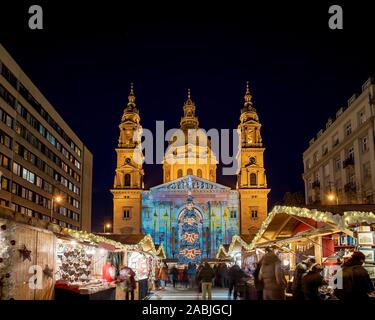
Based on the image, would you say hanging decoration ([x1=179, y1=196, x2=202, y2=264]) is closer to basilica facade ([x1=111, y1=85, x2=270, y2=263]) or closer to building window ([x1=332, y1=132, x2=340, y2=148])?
basilica facade ([x1=111, y1=85, x2=270, y2=263])

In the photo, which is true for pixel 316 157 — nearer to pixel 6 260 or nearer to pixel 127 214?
pixel 127 214

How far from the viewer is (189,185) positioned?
78.1 m

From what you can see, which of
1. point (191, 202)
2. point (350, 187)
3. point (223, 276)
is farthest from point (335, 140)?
point (191, 202)

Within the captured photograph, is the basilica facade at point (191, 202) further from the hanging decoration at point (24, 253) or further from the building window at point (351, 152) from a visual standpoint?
the hanging decoration at point (24, 253)

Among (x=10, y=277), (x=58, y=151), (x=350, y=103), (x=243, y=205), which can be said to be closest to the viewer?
(x=10, y=277)

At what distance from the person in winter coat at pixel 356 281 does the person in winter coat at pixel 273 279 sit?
2.15m

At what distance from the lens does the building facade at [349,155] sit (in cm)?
3991

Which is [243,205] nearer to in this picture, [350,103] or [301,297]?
[350,103]

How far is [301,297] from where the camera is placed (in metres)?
11.9

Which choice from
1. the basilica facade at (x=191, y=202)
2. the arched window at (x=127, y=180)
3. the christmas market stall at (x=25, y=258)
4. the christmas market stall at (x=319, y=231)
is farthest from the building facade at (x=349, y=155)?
the christmas market stall at (x=25, y=258)

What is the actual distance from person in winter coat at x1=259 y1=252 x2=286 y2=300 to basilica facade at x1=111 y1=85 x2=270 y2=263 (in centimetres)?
6309

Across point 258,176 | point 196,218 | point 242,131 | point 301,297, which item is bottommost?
point 301,297
